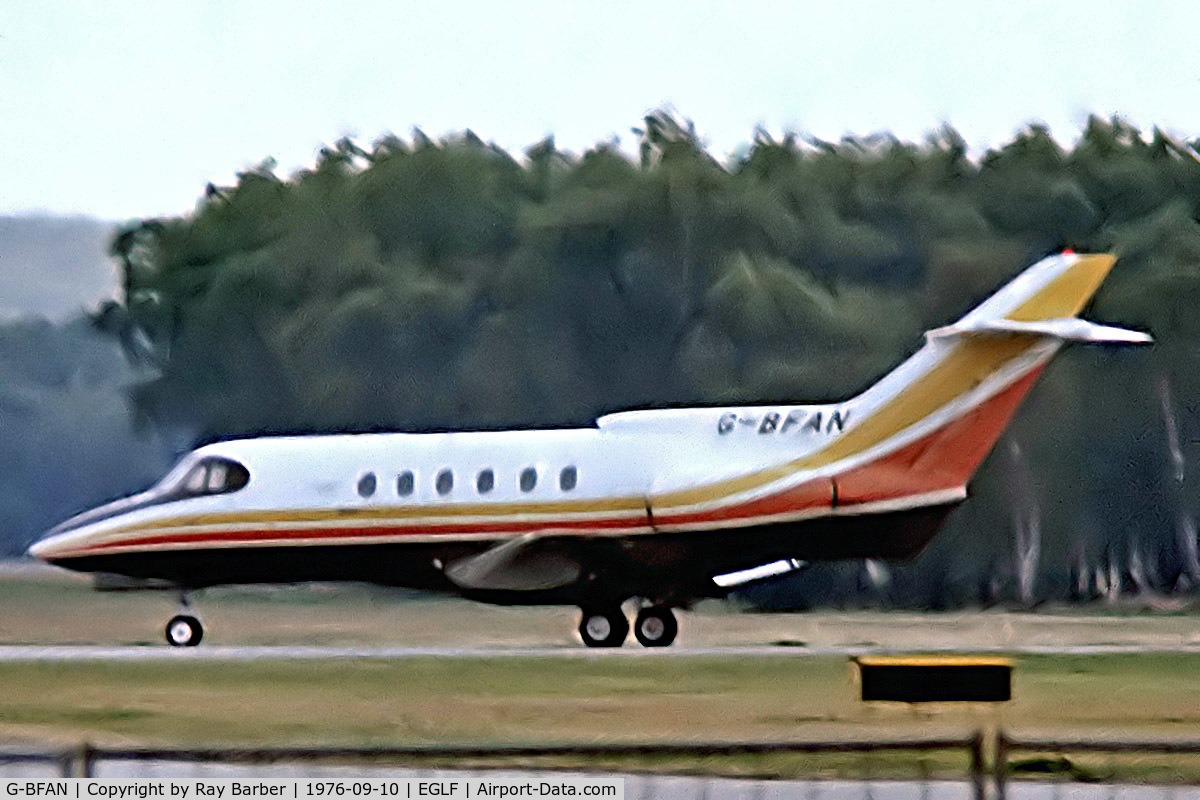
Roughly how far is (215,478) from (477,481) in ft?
13.2

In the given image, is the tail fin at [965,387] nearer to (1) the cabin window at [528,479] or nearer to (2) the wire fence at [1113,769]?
(1) the cabin window at [528,479]

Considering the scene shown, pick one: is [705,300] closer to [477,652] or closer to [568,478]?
[568,478]

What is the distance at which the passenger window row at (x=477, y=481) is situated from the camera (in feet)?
110

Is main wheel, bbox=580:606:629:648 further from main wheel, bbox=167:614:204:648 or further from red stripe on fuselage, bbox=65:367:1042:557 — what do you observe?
main wheel, bbox=167:614:204:648

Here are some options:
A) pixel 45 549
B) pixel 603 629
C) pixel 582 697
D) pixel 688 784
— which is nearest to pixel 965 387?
pixel 603 629

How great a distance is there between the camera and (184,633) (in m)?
34.8

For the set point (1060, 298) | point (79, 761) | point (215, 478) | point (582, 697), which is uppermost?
point (1060, 298)

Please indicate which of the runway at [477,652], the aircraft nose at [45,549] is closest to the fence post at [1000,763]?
the runway at [477,652]

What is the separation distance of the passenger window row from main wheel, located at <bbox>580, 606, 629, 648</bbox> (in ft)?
6.42

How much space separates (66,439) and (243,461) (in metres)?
45.6

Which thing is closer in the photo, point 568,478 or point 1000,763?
point 1000,763

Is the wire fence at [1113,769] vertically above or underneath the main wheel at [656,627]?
underneath

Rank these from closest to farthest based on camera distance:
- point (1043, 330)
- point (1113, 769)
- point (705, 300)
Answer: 1. point (1113, 769)
2. point (1043, 330)
3. point (705, 300)

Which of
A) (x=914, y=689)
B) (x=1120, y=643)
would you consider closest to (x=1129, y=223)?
(x=1120, y=643)
